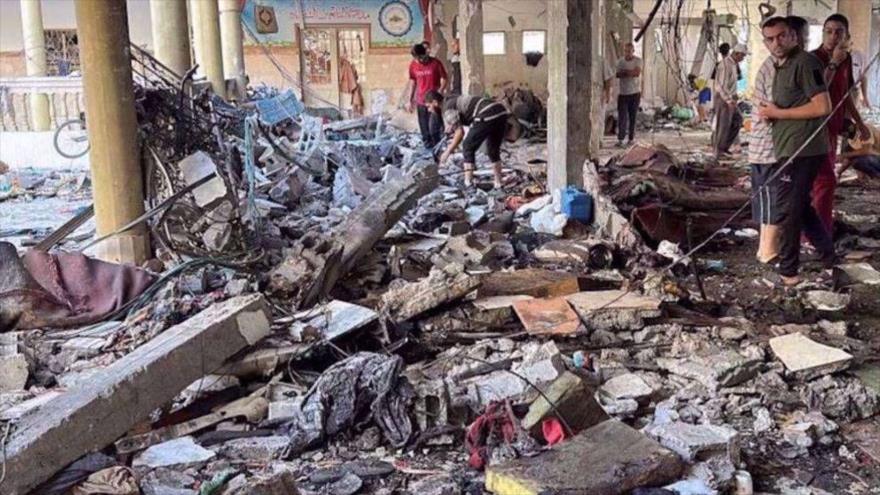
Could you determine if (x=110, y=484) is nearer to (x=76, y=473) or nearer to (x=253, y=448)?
(x=76, y=473)

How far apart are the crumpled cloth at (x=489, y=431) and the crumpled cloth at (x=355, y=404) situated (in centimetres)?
32

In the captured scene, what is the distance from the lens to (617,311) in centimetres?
573

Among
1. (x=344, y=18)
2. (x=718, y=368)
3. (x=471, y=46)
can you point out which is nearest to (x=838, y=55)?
(x=718, y=368)

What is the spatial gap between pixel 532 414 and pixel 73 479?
209 cm

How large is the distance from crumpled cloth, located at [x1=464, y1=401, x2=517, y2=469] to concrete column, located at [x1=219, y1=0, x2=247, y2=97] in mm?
14936

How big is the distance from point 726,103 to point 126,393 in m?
10.8

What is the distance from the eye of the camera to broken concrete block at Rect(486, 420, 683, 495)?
3.66 meters

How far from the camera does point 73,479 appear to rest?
3928mm

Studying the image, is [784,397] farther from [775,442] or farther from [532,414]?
[532,414]

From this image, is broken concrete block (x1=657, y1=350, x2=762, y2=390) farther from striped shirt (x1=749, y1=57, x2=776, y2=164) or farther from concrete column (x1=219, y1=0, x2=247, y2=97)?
concrete column (x1=219, y1=0, x2=247, y2=97)

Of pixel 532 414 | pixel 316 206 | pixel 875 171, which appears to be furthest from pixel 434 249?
pixel 875 171

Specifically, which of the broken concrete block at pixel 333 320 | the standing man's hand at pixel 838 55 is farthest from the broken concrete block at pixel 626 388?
the standing man's hand at pixel 838 55

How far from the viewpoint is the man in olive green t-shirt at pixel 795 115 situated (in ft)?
19.8

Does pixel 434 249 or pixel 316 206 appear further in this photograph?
pixel 316 206
